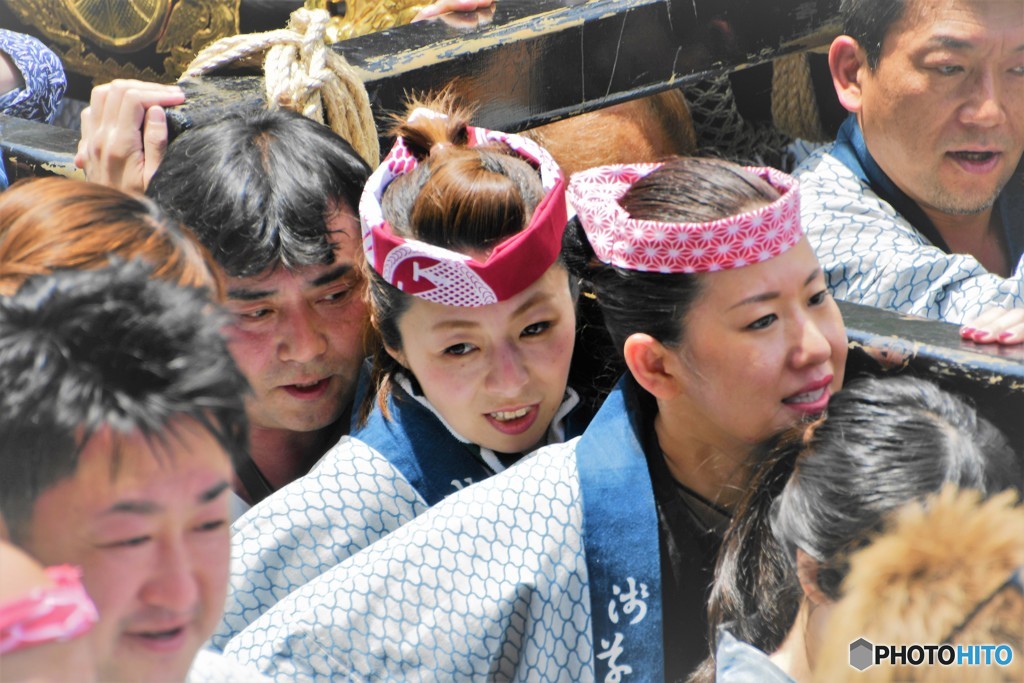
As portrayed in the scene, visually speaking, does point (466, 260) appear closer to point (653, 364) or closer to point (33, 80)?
point (653, 364)

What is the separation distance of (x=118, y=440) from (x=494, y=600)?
0.54 meters

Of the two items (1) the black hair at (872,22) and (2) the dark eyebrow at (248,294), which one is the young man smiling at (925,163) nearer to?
(1) the black hair at (872,22)

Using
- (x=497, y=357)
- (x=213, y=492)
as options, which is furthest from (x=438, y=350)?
(x=213, y=492)

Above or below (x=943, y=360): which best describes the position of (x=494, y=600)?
below

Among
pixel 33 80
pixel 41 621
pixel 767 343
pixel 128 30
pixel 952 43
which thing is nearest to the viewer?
pixel 41 621

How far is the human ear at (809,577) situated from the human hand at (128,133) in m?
0.84

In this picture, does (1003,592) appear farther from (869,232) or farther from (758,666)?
(869,232)

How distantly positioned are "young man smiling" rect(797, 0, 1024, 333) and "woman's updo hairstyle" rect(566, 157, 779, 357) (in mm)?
489

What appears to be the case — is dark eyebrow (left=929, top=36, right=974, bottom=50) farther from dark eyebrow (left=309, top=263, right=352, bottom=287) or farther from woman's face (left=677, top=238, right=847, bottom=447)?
dark eyebrow (left=309, top=263, right=352, bottom=287)

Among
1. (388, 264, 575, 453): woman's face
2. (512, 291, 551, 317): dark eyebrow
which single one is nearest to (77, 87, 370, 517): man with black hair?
(388, 264, 575, 453): woman's face

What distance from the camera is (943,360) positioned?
99 cm

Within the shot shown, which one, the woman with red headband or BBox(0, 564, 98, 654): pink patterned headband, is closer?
BBox(0, 564, 98, 654): pink patterned headband

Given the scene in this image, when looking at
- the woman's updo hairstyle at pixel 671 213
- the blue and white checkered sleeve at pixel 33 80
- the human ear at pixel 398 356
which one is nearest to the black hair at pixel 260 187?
the human ear at pixel 398 356

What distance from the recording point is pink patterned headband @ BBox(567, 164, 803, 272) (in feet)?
3.39
